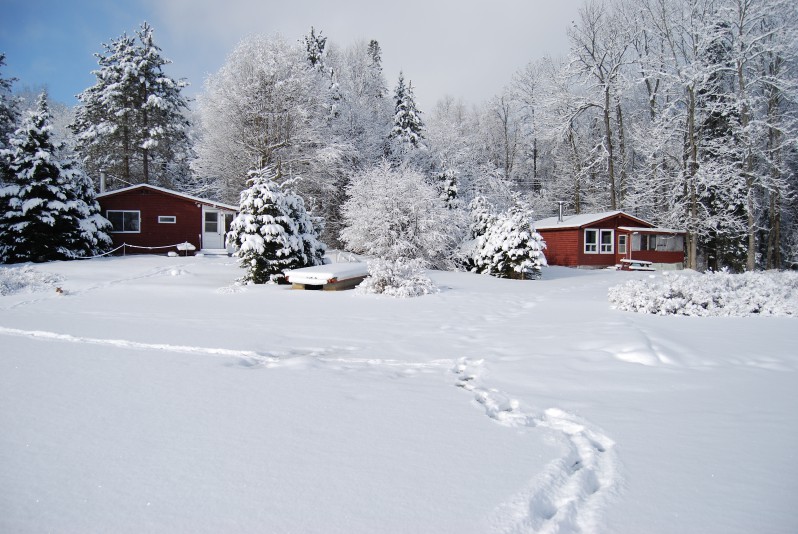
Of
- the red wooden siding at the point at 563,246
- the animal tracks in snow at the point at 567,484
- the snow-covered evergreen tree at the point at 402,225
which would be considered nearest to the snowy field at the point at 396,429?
the animal tracks in snow at the point at 567,484

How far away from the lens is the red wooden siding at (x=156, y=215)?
25141 millimetres

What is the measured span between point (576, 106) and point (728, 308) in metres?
23.8

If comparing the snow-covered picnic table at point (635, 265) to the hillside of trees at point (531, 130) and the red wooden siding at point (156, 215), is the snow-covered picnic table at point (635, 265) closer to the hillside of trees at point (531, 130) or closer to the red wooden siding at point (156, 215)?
the hillside of trees at point (531, 130)

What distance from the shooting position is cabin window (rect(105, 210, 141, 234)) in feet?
82.5

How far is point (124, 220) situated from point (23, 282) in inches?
510

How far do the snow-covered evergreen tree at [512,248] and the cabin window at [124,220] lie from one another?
717 inches

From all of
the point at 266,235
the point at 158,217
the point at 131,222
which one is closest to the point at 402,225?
the point at 266,235

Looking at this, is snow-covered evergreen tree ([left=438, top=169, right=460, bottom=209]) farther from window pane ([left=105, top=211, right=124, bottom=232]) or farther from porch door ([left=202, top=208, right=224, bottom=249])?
window pane ([left=105, top=211, right=124, bottom=232])

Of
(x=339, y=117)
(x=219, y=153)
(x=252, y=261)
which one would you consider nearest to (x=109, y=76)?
(x=219, y=153)

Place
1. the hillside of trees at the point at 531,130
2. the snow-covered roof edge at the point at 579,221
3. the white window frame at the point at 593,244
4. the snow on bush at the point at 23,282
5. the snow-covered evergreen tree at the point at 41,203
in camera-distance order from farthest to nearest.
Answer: the white window frame at the point at 593,244 < the snow-covered roof edge at the point at 579,221 < the hillside of trees at the point at 531,130 < the snow-covered evergreen tree at the point at 41,203 < the snow on bush at the point at 23,282

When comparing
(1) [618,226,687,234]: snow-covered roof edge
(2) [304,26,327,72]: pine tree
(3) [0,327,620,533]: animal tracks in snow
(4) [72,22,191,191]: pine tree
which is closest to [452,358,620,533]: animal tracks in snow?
(3) [0,327,620,533]: animal tracks in snow

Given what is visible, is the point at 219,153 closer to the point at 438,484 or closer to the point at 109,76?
the point at 109,76

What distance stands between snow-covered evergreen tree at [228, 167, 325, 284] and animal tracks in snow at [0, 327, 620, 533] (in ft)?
31.1

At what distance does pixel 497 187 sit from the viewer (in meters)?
35.8
